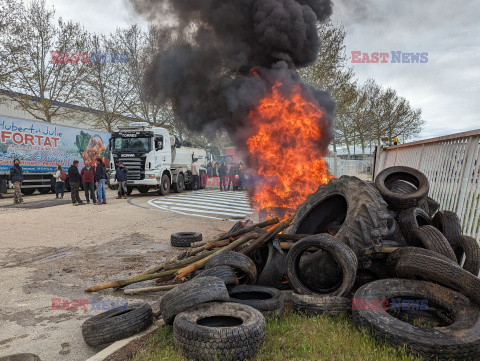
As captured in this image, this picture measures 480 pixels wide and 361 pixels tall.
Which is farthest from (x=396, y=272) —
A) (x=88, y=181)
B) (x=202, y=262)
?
(x=88, y=181)

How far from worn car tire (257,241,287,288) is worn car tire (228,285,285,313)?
A: 0.39m

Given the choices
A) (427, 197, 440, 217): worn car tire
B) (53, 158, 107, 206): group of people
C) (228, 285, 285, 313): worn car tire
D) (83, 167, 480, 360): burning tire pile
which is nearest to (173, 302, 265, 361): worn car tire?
(83, 167, 480, 360): burning tire pile

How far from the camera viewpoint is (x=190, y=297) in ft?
10.7

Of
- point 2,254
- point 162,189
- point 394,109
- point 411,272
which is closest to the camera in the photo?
Answer: point 411,272

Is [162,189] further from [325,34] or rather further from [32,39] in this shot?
[32,39]

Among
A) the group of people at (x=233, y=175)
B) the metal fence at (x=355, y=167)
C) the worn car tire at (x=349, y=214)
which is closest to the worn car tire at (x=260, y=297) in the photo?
A: the worn car tire at (x=349, y=214)

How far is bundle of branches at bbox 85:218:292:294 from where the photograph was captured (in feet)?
15.1

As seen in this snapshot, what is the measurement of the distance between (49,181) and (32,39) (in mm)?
14126

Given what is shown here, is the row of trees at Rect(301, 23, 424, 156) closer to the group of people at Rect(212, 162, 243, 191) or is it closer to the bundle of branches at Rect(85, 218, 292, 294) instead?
the group of people at Rect(212, 162, 243, 191)

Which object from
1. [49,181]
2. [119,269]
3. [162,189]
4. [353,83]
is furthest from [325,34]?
[119,269]

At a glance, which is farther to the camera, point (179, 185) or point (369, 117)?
point (369, 117)

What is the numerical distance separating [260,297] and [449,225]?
3091 millimetres

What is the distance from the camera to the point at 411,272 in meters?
3.54

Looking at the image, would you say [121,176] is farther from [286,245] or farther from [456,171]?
[456,171]
